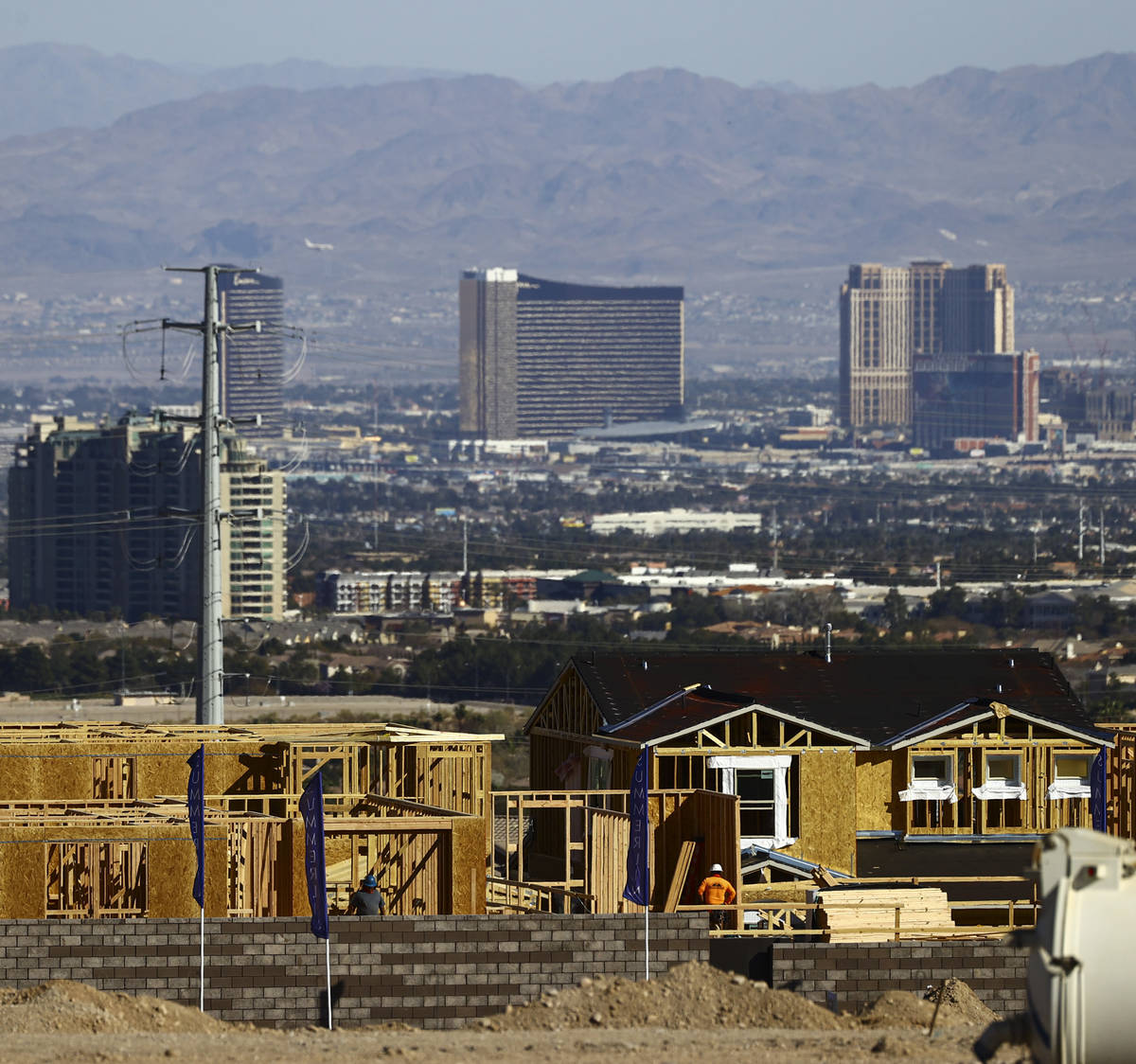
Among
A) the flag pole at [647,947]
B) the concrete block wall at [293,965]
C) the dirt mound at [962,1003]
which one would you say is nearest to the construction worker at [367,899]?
the concrete block wall at [293,965]

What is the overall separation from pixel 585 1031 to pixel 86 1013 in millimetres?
4896

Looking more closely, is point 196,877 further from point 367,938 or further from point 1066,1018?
point 1066,1018

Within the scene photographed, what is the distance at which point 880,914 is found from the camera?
29.0m

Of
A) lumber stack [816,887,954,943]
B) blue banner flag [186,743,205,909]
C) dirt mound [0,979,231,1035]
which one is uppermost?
blue banner flag [186,743,205,909]

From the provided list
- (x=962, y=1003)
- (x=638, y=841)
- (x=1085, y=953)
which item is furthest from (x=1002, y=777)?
(x=1085, y=953)

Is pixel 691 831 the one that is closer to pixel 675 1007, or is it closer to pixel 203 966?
pixel 675 1007

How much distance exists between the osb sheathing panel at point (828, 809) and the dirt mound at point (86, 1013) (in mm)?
13107

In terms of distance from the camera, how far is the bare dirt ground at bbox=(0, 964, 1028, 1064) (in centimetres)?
2175

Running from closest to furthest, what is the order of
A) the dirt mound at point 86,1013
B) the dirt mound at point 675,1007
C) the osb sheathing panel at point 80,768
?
the dirt mound at point 86,1013
the dirt mound at point 675,1007
the osb sheathing panel at point 80,768

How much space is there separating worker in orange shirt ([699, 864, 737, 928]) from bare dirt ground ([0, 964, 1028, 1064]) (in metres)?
3.69

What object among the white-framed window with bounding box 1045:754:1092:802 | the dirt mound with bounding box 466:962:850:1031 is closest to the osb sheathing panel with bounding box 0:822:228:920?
the dirt mound with bounding box 466:962:850:1031

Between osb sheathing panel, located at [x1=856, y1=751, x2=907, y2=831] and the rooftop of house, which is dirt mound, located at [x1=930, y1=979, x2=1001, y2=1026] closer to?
the rooftop of house

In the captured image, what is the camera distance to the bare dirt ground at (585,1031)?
21750 millimetres

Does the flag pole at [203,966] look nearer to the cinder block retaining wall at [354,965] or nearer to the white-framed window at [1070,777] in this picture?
the cinder block retaining wall at [354,965]
